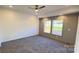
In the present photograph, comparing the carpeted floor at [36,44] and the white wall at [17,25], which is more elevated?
the white wall at [17,25]

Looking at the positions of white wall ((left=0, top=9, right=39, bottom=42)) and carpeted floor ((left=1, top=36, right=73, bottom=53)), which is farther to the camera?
carpeted floor ((left=1, top=36, right=73, bottom=53))

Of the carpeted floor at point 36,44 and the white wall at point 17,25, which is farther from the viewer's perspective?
the carpeted floor at point 36,44

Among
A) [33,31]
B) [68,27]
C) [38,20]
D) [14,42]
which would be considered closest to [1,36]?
[14,42]

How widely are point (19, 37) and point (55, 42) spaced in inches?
49.9

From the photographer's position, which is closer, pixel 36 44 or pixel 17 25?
pixel 17 25

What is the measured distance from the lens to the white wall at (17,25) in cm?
190

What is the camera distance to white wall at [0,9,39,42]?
1902 mm

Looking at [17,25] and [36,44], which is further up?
[17,25]

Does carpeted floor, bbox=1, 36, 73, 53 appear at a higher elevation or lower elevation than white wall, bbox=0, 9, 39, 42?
lower

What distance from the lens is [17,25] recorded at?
1.99 meters
